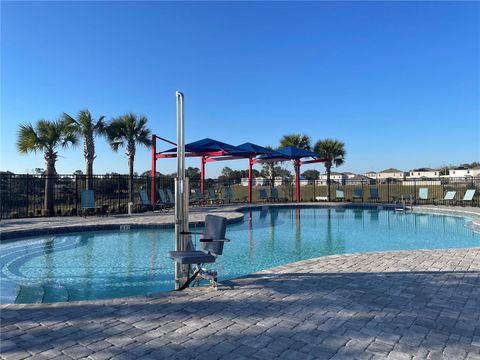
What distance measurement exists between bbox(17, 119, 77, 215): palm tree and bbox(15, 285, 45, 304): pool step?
916 cm

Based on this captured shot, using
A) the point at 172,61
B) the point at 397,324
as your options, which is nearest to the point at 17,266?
the point at 397,324

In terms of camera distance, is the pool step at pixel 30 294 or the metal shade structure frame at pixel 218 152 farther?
the metal shade structure frame at pixel 218 152

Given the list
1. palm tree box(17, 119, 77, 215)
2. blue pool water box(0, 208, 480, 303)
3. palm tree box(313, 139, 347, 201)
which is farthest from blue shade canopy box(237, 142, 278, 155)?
palm tree box(313, 139, 347, 201)

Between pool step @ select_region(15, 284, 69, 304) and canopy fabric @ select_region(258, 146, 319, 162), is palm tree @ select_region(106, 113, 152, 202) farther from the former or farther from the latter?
pool step @ select_region(15, 284, 69, 304)

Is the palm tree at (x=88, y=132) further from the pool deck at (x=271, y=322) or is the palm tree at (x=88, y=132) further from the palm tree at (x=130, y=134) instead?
the pool deck at (x=271, y=322)

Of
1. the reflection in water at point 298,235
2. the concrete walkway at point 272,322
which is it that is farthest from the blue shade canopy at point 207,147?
the concrete walkway at point 272,322

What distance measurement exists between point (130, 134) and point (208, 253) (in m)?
13.5

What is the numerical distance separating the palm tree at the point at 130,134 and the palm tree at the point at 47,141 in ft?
8.92

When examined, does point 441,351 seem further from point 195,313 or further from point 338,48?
point 338,48

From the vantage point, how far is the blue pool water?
16.6 ft

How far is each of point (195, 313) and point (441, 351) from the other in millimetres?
1988

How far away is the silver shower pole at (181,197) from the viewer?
441 cm

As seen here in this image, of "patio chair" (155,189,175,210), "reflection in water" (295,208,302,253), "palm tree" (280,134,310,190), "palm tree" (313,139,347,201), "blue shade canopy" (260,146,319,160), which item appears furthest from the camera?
"palm tree" (280,134,310,190)

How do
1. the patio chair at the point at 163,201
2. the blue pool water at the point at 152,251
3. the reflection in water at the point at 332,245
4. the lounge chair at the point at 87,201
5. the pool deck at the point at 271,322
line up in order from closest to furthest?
the pool deck at the point at 271,322, the blue pool water at the point at 152,251, the reflection in water at the point at 332,245, the lounge chair at the point at 87,201, the patio chair at the point at 163,201
